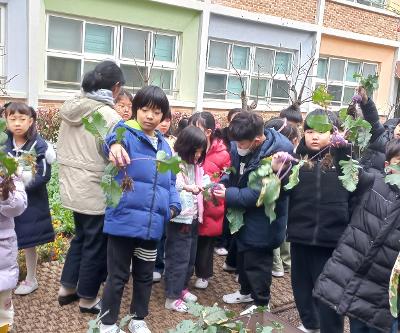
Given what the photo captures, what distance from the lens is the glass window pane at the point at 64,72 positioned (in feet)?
33.4

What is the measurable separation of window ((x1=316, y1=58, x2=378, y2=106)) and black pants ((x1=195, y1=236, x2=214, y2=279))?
11890 millimetres

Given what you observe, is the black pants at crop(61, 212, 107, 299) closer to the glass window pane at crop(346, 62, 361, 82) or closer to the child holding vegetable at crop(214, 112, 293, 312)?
the child holding vegetable at crop(214, 112, 293, 312)

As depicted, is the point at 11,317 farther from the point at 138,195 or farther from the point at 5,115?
the point at 5,115

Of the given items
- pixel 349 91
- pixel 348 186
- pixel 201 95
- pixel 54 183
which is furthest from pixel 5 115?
pixel 349 91

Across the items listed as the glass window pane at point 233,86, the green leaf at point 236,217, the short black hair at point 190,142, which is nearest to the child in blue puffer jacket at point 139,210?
the short black hair at point 190,142

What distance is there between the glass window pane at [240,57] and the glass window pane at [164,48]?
1.91 meters

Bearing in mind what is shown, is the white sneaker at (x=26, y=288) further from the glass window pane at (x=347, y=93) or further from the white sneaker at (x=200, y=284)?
the glass window pane at (x=347, y=93)

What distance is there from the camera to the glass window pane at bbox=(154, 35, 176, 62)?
38.4ft

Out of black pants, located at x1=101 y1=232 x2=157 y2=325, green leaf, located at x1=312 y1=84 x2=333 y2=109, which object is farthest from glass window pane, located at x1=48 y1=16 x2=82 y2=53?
green leaf, located at x1=312 y1=84 x2=333 y2=109

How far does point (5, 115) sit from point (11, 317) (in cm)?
146

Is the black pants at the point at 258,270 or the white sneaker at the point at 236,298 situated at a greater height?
the black pants at the point at 258,270

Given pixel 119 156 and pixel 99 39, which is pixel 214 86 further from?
pixel 119 156

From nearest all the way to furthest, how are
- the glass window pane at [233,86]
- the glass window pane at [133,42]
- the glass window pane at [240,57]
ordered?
the glass window pane at [133,42] → the glass window pane at [240,57] → the glass window pane at [233,86]

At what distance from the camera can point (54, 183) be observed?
6.61 metres
